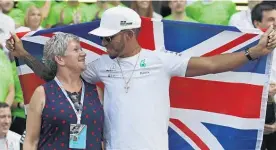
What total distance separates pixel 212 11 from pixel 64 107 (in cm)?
480

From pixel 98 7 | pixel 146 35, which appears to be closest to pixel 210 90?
pixel 146 35

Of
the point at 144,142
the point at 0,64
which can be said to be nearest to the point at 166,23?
the point at 144,142

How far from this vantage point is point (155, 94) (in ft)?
20.4

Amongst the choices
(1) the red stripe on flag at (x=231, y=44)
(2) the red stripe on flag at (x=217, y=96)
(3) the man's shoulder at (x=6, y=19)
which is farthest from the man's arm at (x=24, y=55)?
(3) the man's shoulder at (x=6, y=19)

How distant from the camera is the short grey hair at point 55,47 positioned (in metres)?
6.29

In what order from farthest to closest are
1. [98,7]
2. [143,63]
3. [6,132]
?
[98,7], [6,132], [143,63]

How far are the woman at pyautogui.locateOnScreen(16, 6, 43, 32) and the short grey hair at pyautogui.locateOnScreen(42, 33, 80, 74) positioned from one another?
4.00m

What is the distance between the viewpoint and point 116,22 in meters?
6.19

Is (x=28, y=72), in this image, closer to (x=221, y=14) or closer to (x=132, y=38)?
(x=132, y=38)

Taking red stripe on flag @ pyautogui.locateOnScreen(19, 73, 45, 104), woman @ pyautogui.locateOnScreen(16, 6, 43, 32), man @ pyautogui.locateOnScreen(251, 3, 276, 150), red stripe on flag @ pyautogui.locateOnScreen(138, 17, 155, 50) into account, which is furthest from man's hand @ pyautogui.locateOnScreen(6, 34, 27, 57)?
woman @ pyautogui.locateOnScreen(16, 6, 43, 32)

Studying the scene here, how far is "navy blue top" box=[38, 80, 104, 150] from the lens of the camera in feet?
20.2

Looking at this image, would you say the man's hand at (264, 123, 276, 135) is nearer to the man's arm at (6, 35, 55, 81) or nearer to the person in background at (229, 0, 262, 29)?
the man's arm at (6, 35, 55, 81)

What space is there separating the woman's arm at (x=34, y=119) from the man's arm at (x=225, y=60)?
3.35 ft

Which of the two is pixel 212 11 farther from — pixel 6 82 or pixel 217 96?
pixel 217 96
